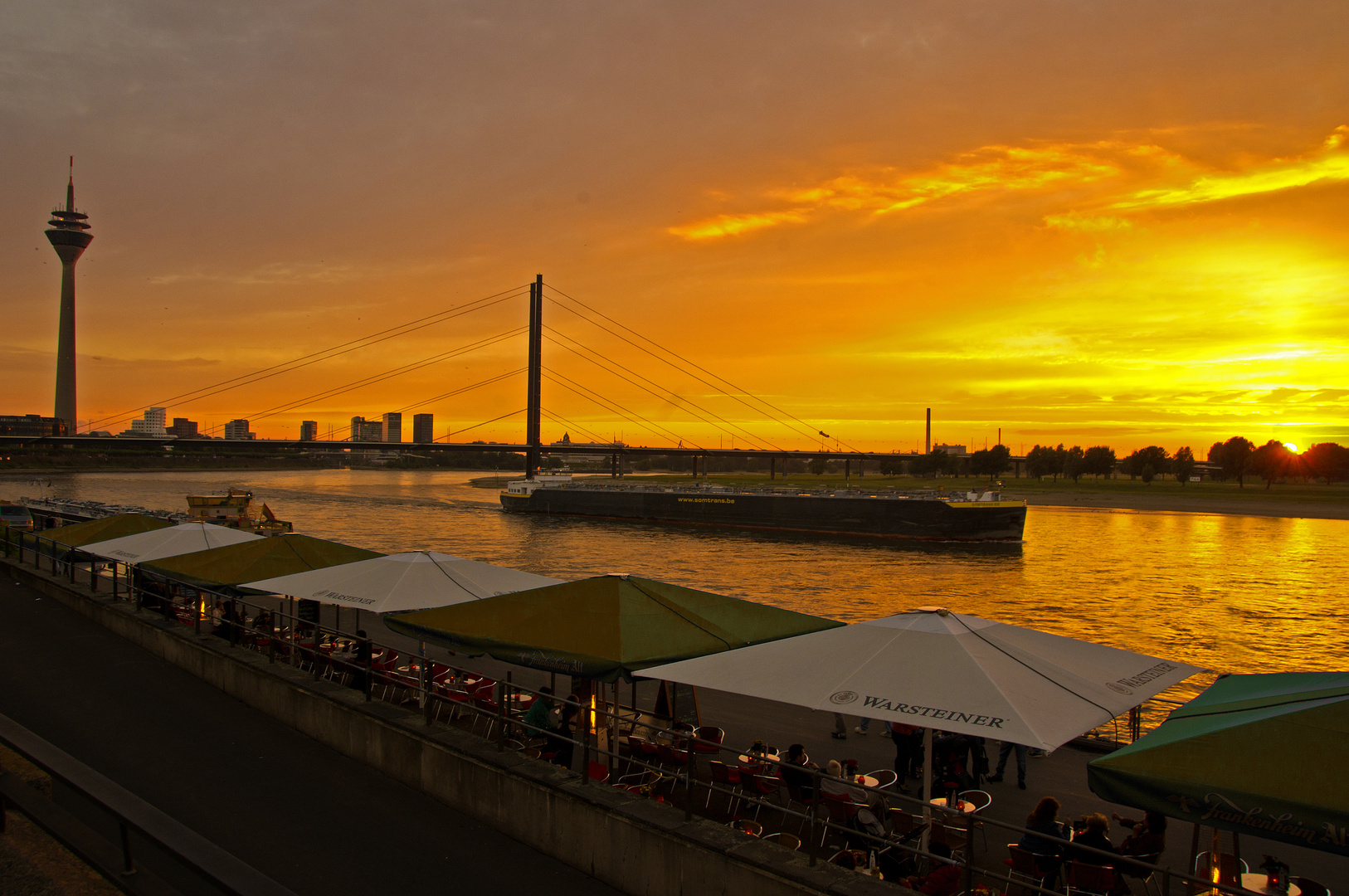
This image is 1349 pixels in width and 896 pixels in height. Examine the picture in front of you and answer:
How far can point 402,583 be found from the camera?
8.92 meters

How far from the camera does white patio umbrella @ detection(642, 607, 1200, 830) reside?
4938mm

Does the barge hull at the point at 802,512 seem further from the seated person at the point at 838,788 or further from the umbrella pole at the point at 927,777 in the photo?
the umbrella pole at the point at 927,777

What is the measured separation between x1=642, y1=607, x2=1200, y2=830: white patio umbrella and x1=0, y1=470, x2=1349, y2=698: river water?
34.3 ft

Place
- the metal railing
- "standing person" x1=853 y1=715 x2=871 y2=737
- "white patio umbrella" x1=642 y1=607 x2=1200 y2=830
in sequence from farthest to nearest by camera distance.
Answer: "standing person" x1=853 y1=715 x2=871 y2=737
"white patio umbrella" x1=642 y1=607 x2=1200 y2=830
the metal railing

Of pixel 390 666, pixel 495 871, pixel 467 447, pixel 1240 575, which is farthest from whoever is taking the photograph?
pixel 467 447

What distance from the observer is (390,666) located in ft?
31.8

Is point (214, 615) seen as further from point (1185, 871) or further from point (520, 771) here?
point (1185, 871)

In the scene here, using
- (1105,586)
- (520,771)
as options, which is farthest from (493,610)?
(1105,586)

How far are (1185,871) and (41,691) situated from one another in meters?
10.7

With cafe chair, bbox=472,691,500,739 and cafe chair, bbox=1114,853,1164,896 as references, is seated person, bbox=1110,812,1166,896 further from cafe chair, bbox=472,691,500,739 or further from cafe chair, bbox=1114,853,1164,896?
cafe chair, bbox=472,691,500,739

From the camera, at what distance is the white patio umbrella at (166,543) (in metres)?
12.4

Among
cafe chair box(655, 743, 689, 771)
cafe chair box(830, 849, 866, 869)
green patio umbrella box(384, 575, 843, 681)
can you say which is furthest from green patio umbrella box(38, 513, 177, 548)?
cafe chair box(830, 849, 866, 869)

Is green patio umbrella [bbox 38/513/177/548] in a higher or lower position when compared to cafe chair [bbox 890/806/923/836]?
higher

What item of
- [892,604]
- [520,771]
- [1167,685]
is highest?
[1167,685]
